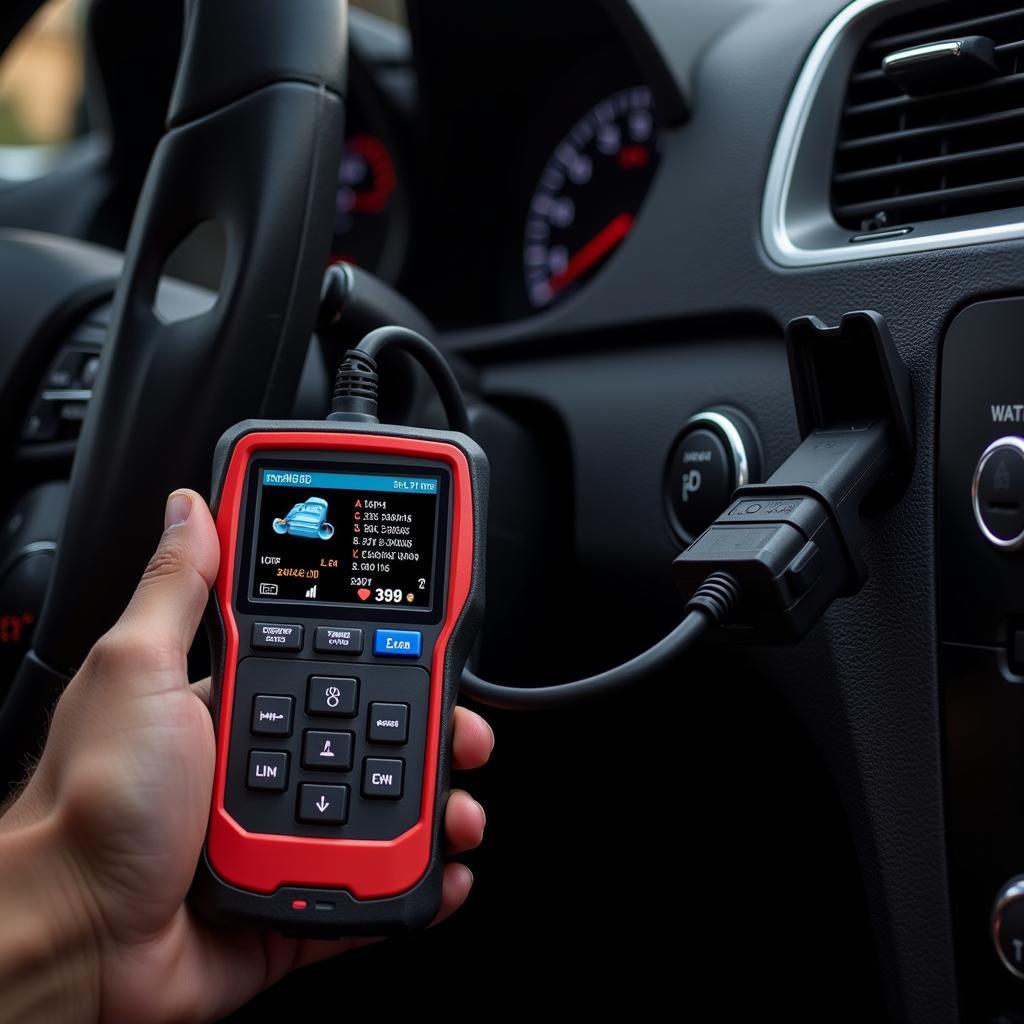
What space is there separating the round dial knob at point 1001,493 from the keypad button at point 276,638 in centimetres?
43

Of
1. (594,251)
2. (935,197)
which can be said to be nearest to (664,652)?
(935,197)

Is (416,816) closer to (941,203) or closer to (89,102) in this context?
(941,203)

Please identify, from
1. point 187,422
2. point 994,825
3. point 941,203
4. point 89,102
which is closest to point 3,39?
point 89,102

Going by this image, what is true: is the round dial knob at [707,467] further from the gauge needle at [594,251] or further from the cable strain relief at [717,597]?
the gauge needle at [594,251]

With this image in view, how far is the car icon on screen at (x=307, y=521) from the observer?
0.86 meters

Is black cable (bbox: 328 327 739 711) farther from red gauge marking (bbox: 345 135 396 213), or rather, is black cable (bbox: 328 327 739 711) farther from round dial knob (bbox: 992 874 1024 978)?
red gauge marking (bbox: 345 135 396 213)

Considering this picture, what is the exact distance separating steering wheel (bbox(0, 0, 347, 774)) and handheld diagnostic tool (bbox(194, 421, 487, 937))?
0.18 ft

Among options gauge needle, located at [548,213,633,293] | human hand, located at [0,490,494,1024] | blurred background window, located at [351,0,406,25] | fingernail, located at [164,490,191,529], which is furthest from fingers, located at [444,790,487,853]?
blurred background window, located at [351,0,406,25]

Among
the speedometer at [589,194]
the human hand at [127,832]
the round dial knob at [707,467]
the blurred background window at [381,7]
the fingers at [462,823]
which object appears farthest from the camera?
the blurred background window at [381,7]

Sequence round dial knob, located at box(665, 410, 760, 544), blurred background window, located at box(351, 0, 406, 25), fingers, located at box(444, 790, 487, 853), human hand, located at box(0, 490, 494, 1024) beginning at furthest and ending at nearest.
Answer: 1. blurred background window, located at box(351, 0, 406, 25)
2. round dial knob, located at box(665, 410, 760, 544)
3. fingers, located at box(444, 790, 487, 853)
4. human hand, located at box(0, 490, 494, 1024)

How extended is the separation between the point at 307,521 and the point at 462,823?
0.22m

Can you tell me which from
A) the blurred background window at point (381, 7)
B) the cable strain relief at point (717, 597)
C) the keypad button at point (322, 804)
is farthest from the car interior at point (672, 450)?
the blurred background window at point (381, 7)

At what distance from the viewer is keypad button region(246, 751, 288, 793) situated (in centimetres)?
81

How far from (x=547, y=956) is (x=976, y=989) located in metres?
0.55
